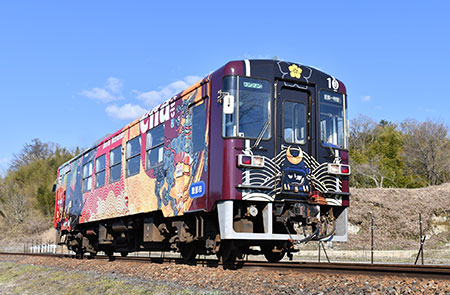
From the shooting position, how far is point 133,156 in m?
11.6

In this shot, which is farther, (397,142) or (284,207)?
(397,142)

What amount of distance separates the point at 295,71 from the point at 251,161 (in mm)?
2070

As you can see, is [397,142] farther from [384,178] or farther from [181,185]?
[181,185]

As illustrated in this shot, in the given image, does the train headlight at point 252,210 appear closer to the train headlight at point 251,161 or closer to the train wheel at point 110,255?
the train headlight at point 251,161

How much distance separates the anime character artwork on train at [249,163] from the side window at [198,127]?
2cm

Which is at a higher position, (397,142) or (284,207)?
(397,142)

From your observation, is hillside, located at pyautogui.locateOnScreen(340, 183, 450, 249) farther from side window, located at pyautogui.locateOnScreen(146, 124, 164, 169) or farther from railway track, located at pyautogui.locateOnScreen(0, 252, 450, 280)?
railway track, located at pyautogui.locateOnScreen(0, 252, 450, 280)

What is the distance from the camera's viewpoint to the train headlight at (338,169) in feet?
28.2

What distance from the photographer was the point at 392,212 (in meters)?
24.3

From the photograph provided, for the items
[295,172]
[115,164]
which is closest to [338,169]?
[295,172]

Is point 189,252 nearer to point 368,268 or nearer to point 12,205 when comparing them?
point 368,268

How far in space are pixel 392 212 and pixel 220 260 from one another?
1773 centimetres

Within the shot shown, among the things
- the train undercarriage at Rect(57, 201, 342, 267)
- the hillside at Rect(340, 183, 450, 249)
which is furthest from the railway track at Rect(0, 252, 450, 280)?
the hillside at Rect(340, 183, 450, 249)

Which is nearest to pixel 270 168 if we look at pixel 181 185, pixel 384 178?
pixel 181 185
